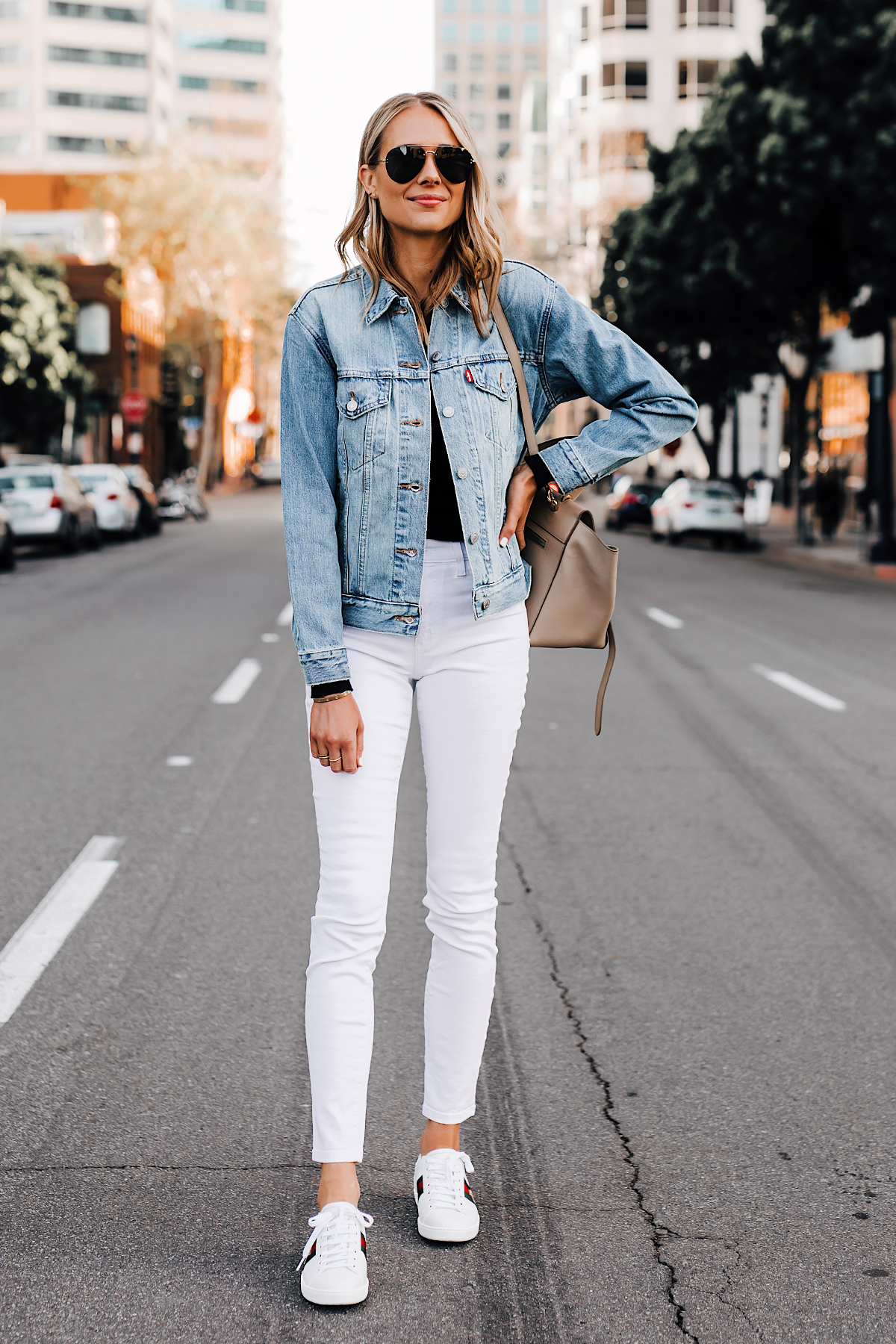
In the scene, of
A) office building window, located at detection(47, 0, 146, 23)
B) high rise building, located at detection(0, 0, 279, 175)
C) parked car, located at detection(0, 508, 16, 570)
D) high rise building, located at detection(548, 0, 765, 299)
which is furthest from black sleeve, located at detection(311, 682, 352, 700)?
office building window, located at detection(47, 0, 146, 23)

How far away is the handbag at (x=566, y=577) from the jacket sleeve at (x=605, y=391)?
0.09 meters

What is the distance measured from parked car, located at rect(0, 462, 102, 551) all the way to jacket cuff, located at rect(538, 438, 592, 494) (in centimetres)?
2358

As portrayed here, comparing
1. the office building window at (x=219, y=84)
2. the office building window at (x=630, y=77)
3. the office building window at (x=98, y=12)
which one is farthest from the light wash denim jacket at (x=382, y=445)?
the office building window at (x=219, y=84)

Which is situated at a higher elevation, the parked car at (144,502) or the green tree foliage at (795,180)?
the green tree foliage at (795,180)

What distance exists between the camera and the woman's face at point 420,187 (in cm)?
283

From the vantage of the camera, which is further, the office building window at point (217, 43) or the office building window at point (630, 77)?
the office building window at point (217, 43)

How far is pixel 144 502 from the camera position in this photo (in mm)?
35344

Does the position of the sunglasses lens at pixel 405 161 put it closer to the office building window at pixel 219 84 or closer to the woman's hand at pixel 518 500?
the woman's hand at pixel 518 500

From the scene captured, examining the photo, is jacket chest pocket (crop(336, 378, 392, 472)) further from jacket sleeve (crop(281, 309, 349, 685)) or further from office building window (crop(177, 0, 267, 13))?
office building window (crop(177, 0, 267, 13))

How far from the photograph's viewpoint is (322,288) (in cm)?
285

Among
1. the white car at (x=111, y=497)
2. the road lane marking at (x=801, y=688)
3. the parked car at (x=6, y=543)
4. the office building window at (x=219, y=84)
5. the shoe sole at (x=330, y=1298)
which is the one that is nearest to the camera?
the shoe sole at (x=330, y=1298)

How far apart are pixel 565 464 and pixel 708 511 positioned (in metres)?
29.9

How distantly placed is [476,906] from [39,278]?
167 feet

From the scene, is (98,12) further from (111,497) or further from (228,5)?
(111,497)
